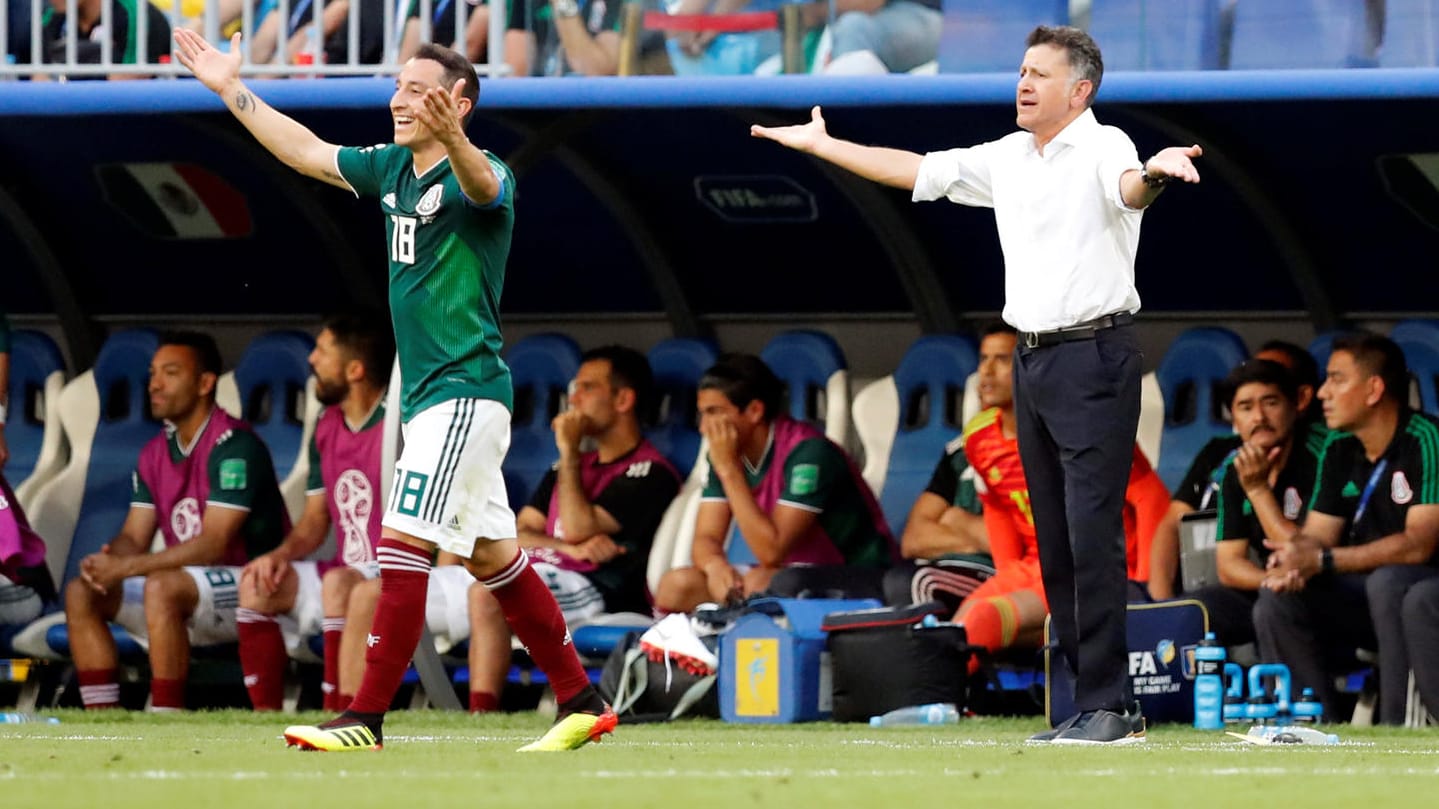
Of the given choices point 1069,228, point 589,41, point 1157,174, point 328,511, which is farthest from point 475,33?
point 1157,174

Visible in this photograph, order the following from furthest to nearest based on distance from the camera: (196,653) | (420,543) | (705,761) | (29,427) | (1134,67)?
(29,427) → (196,653) → (1134,67) → (420,543) → (705,761)

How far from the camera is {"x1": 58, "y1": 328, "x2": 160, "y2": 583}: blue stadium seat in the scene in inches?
424

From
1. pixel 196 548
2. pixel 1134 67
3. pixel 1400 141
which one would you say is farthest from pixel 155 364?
pixel 1400 141

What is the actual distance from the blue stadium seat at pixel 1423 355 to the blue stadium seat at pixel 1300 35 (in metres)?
1.42

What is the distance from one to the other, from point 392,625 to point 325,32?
157 inches

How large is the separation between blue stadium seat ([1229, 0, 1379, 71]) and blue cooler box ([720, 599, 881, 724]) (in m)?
2.36

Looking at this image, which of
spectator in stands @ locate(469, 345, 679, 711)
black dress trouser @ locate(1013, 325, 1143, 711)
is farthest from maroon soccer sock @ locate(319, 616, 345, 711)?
black dress trouser @ locate(1013, 325, 1143, 711)

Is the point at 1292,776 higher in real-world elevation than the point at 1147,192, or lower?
lower

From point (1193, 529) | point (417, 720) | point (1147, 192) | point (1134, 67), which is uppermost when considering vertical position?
point (1134, 67)

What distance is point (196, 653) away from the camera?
9.99 m

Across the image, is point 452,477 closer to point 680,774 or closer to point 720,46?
point 680,774

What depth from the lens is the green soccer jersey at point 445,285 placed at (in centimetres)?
607

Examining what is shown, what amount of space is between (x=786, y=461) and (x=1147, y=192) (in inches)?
142

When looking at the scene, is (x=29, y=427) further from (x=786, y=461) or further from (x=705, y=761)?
(x=705, y=761)
